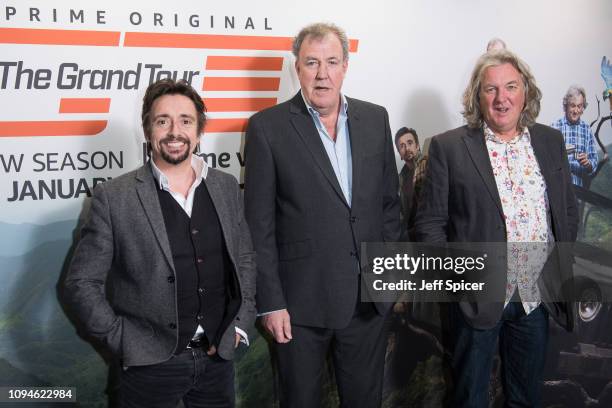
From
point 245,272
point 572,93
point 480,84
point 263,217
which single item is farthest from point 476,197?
point 572,93

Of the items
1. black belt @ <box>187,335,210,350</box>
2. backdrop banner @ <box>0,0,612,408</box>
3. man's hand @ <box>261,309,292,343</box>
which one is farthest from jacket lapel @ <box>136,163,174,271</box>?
backdrop banner @ <box>0,0,612,408</box>

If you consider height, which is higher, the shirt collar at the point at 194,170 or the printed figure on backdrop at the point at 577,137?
the printed figure on backdrop at the point at 577,137

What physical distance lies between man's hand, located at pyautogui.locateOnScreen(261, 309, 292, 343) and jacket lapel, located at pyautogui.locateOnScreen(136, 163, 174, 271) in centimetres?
54

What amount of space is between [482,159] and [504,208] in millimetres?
235

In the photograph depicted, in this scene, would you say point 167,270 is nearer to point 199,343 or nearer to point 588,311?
point 199,343

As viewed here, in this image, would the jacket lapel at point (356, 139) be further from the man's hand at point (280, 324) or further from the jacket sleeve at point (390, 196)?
the man's hand at point (280, 324)

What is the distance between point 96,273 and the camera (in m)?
2.10

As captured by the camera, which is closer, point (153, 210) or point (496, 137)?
point (153, 210)

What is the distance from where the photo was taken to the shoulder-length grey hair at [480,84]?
2631 millimetres

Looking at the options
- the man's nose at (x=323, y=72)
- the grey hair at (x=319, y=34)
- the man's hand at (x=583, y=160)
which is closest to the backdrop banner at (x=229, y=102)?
the man's hand at (x=583, y=160)

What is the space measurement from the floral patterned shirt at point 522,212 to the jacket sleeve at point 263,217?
1008 mm

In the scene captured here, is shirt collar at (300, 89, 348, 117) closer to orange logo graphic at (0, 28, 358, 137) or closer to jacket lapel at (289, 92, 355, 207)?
jacket lapel at (289, 92, 355, 207)

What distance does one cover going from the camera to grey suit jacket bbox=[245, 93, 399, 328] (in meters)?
2.42

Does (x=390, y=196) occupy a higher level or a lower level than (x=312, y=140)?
lower
